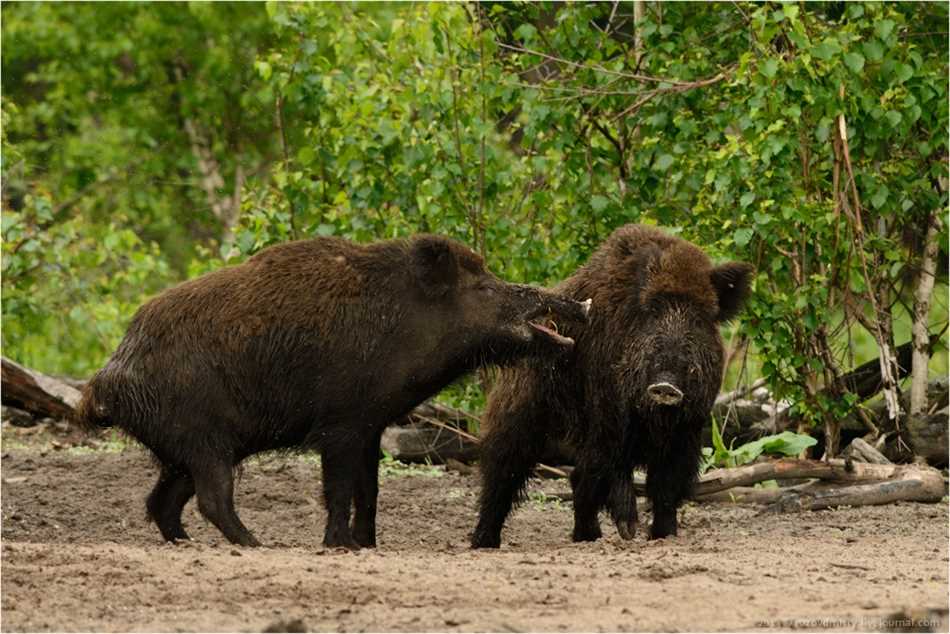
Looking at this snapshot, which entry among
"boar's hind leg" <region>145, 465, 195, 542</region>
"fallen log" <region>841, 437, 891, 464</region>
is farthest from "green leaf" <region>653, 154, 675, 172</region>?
"boar's hind leg" <region>145, 465, 195, 542</region>

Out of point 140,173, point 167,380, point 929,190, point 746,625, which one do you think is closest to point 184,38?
point 140,173

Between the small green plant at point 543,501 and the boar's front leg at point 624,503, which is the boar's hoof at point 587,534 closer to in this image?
the boar's front leg at point 624,503

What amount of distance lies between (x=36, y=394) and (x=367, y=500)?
210 inches

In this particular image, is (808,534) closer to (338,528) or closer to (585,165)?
(338,528)

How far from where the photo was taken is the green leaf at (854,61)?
10664 mm

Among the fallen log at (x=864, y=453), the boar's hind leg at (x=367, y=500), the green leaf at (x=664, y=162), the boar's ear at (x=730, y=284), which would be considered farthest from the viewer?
the fallen log at (x=864, y=453)

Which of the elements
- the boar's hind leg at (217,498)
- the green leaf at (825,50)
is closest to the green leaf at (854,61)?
the green leaf at (825,50)

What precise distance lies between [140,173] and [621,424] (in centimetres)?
1709

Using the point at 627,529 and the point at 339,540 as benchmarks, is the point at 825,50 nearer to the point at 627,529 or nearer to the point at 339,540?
the point at 627,529

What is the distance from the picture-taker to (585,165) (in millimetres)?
12055

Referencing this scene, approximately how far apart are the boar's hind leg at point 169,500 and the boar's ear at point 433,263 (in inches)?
65.6

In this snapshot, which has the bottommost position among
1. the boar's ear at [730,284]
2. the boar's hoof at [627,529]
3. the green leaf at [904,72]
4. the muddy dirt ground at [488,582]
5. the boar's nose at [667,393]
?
the boar's hoof at [627,529]

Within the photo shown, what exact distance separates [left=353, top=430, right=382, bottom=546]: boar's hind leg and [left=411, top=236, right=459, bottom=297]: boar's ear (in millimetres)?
863

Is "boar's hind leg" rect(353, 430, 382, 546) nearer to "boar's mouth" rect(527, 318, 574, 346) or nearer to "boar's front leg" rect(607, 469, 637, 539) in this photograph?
"boar's mouth" rect(527, 318, 574, 346)
